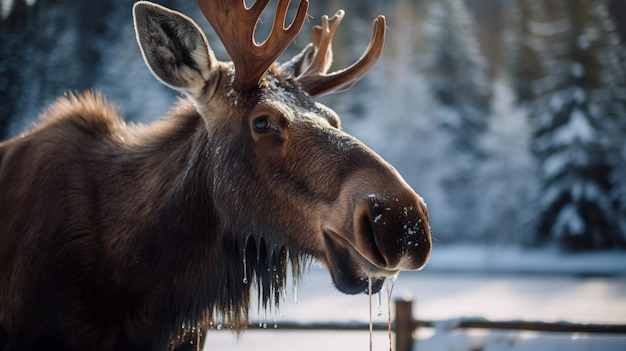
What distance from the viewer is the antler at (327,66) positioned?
3.86 m

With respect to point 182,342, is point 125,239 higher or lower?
higher

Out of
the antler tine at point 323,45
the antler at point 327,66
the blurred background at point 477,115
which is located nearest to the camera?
the antler at point 327,66

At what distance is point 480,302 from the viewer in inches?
664

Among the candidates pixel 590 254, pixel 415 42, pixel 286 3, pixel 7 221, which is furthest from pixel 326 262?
pixel 415 42

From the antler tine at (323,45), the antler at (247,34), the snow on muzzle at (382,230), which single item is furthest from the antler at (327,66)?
the snow on muzzle at (382,230)

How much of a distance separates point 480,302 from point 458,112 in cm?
1713

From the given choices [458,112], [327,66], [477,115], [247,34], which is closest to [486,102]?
[477,115]

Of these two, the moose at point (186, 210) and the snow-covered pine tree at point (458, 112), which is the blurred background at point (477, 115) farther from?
the moose at point (186, 210)

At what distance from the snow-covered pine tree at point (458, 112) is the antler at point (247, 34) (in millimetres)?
29792

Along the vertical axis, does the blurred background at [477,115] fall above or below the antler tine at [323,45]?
above

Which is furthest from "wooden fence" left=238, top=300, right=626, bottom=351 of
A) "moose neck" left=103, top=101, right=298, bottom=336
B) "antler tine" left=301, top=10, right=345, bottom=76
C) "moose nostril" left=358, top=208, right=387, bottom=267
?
"moose nostril" left=358, top=208, right=387, bottom=267

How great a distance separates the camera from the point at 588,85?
27656 millimetres

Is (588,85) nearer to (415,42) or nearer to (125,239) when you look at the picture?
(415,42)

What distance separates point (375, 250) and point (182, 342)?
1.32m
